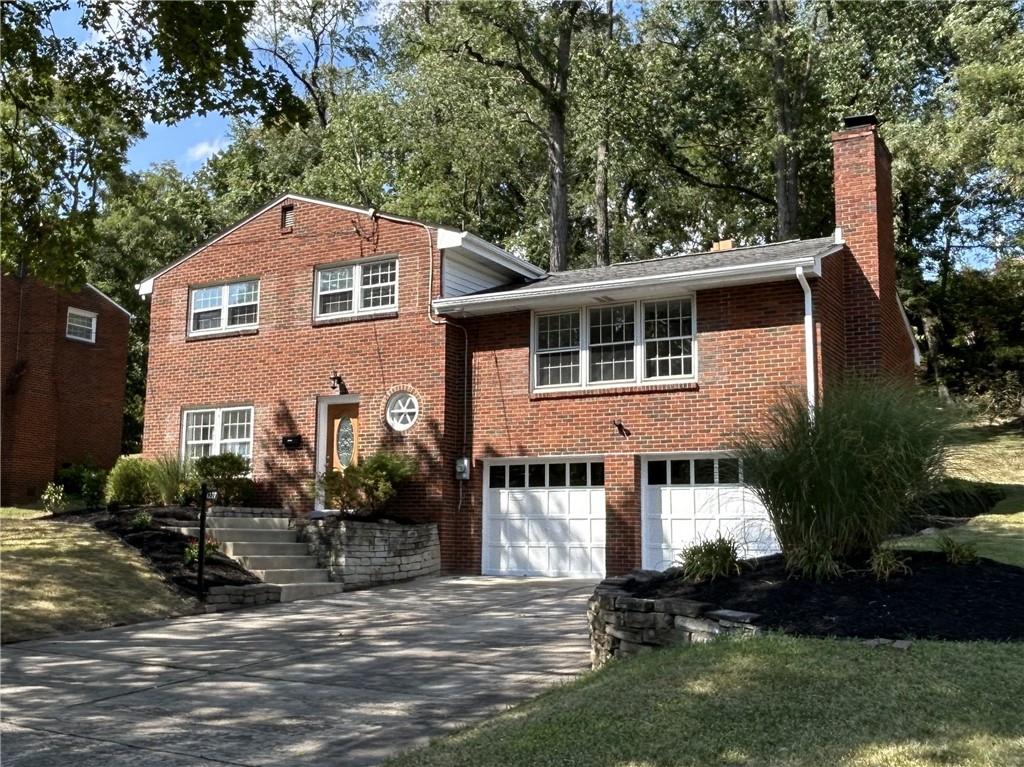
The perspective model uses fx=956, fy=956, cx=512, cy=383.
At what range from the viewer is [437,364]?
16594mm

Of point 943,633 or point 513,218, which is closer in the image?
point 943,633

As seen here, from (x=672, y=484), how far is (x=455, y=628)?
5652 millimetres

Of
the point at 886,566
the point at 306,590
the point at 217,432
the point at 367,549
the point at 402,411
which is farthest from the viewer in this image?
the point at 217,432

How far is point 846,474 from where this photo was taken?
7.55m

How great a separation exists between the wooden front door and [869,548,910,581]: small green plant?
11.5m

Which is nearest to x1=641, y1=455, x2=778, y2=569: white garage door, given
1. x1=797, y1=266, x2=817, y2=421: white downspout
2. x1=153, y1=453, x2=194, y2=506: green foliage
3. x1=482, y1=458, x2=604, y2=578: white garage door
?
x1=482, y1=458, x2=604, y2=578: white garage door

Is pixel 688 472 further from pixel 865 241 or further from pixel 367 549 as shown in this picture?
pixel 367 549

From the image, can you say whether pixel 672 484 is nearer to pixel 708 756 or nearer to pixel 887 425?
pixel 887 425

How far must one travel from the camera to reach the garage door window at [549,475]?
1581cm

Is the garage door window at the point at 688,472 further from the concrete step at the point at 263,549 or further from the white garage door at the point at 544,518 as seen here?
the concrete step at the point at 263,549

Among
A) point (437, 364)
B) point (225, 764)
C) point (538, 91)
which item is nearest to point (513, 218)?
point (538, 91)

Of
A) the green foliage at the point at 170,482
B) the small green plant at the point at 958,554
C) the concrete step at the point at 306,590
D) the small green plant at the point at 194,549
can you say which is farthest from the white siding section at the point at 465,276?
the small green plant at the point at 958,554

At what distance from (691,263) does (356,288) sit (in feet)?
20.1

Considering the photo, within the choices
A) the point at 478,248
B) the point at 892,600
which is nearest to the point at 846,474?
the point at 892,600
